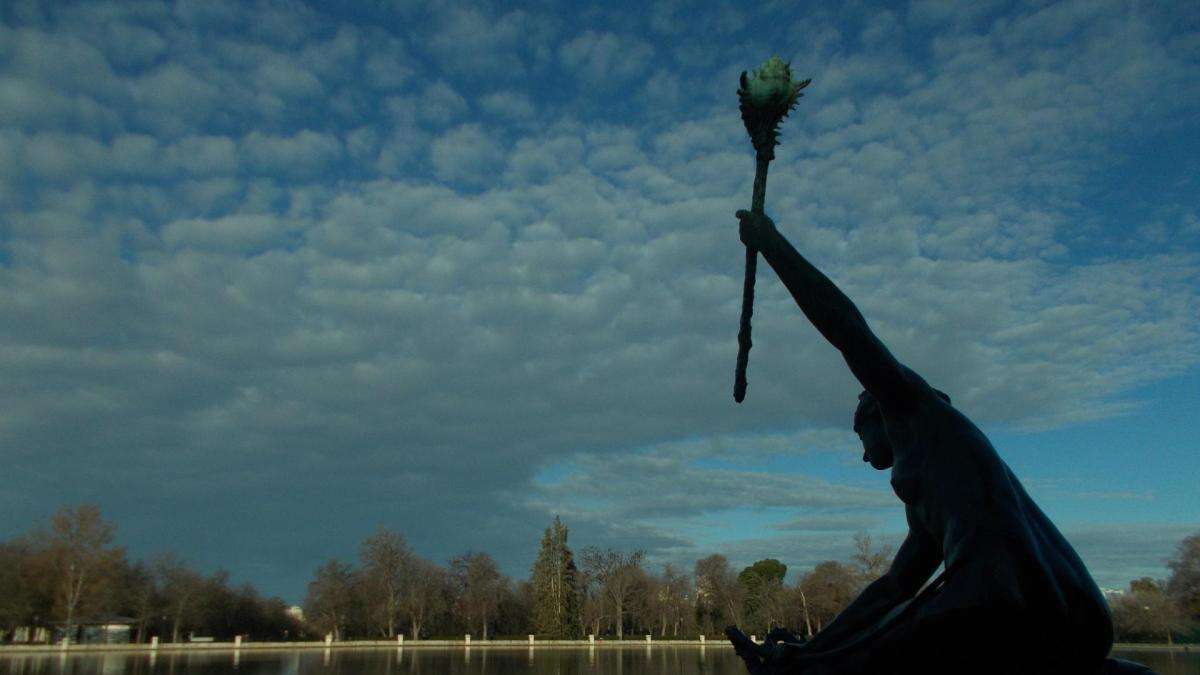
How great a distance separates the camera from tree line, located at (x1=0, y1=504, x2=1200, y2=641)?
5666cm

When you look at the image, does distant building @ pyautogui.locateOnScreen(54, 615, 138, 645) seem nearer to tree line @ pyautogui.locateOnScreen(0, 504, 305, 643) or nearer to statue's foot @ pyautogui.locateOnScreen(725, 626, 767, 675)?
tree line @ pyautogui.locateOnScreen(0, 504, 305, 643)

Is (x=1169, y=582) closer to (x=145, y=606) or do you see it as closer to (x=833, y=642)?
(x=833, y=642)

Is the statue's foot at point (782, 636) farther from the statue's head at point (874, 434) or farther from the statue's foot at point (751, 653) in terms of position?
the statue's head at point (874, 434)

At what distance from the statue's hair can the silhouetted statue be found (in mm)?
60

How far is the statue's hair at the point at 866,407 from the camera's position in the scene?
3.90 m

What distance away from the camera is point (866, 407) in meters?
3.99

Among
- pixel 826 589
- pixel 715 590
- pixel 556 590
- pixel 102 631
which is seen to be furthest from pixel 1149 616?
pixel 102 631

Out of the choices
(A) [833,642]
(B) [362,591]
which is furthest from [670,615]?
(A) [833,642]

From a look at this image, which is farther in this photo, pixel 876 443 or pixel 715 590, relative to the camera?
pixel 715 590

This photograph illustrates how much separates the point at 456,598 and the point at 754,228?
80.0 meters

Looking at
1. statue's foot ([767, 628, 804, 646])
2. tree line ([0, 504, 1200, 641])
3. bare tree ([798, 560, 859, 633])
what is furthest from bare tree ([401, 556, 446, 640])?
statue's foot ([767, 628, 804, 646])

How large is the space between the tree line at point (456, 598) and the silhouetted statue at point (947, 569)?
165 feet

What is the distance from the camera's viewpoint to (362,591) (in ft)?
236

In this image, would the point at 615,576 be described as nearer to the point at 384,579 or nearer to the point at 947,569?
the point at 384,579
